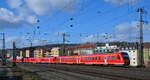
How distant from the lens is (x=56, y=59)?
237 ft

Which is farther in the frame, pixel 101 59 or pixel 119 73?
pixel 101 59

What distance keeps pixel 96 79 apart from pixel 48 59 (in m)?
62.4

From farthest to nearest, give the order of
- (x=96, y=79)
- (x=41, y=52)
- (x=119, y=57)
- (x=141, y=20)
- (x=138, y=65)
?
(x=41, y=52), (x=141, y=20), (x=138, y=65), (x=119, y=57), (x=96, y=79)

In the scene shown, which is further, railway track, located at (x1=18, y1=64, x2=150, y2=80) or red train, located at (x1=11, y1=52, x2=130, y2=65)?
red train, located at (x1=11, y1=52, x2=130, y2=65)

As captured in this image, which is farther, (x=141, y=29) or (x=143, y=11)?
(x=143, y=11)

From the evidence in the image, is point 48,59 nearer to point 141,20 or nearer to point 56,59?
point 56,59

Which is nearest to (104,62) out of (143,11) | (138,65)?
(138,65)

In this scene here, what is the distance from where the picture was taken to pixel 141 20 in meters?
44.2

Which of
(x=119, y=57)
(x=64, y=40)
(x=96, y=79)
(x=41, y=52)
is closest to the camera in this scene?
(x=96, y=79)

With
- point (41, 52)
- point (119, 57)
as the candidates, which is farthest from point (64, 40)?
point (41, 52)

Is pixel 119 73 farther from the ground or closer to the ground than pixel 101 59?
closer to the ground

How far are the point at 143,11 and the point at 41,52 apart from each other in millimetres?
151686

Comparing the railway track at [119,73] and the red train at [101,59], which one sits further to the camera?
the red train at [101,59]

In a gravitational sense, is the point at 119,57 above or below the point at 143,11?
below
